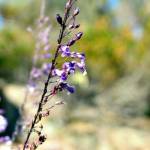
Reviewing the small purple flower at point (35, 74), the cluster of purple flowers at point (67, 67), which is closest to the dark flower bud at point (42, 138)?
the cluster of purple flowers at point (67, 67)

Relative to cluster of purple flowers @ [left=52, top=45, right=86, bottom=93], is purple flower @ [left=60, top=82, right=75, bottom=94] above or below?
below

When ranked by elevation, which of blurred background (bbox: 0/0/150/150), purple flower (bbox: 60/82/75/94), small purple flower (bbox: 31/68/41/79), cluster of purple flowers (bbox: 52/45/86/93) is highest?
blurred background (bbox: 0/0/150/150)

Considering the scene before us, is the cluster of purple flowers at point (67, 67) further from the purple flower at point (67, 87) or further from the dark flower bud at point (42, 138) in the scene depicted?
the dark flower bud at point (42, 138)

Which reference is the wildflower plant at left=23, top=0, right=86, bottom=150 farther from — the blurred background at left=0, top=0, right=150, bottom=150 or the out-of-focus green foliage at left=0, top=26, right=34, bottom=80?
the out-of-focus green foliage at left=0, top=26, right=34, bottom=80

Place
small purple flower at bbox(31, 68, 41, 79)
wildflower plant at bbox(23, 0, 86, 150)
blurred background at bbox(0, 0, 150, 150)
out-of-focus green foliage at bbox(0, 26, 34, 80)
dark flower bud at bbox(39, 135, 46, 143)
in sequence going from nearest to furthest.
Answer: wildflower plant at bbox(23, 0, 86, 150) → dark flower bud at bbox(39, 135, 46, 143) → small purple flower at bbox(31, 68, 41, 79) → blurred background at bbox(0, 0, 150, 150) → out-of-focus green foliage at bbox(0, 26, 34, 80)

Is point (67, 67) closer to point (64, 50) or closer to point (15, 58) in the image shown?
point (64, 50)

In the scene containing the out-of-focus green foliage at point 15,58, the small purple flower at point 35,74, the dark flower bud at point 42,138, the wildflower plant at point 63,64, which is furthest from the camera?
the out-of-focus green foliage at point 15,58

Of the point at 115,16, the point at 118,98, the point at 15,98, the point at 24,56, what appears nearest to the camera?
the point at 15,98

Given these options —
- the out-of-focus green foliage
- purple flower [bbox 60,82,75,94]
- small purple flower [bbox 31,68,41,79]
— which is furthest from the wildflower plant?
the out-of-focus green foliage

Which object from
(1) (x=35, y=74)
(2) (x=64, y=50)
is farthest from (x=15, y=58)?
(2) (x=64, y=50)

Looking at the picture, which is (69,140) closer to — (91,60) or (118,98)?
(118,98)

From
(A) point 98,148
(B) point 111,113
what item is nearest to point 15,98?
(B) point 111,113
